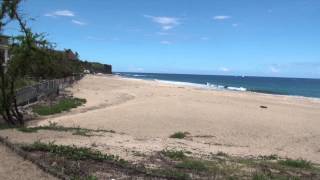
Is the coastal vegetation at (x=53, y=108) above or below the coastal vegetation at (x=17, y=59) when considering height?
below

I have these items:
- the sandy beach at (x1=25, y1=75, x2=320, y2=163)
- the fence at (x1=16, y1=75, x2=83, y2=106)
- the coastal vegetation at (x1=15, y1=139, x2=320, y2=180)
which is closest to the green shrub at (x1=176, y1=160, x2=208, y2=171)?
the coastal vegetation at (x1=15, y1=139, x2=320, y2=180)

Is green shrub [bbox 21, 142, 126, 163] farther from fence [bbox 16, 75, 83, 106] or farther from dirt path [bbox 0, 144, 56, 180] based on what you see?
fence [bbox 16, 75, 83, 106]

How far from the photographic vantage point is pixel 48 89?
28250mm

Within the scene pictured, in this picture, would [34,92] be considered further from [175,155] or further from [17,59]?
[175,155]

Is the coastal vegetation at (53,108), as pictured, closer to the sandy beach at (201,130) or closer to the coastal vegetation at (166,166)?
the sandy beach at (201,130)

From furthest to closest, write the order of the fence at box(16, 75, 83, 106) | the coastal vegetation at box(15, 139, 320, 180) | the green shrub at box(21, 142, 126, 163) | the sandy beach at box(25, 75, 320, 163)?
the fence at box(16, 75, 83, 106), the sandy beach at box(25, 75, 320, 163), the green shrub at box(21, 142, 126, 163), the coastal vegetation at box(15, 139, 320, 180)

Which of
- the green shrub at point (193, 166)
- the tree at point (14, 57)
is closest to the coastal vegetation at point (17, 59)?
the tree at point (14, 57)

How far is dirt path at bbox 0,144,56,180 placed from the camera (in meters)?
8.42

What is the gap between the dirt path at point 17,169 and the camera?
332 inches

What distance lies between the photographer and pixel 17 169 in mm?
8938

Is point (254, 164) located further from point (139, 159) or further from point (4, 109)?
point (4, 109)

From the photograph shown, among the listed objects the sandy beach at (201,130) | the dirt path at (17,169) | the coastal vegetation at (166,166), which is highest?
the coastal vegetation at (166,166)

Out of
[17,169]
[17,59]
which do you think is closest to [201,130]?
[17,59]

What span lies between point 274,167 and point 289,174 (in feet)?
2.16
